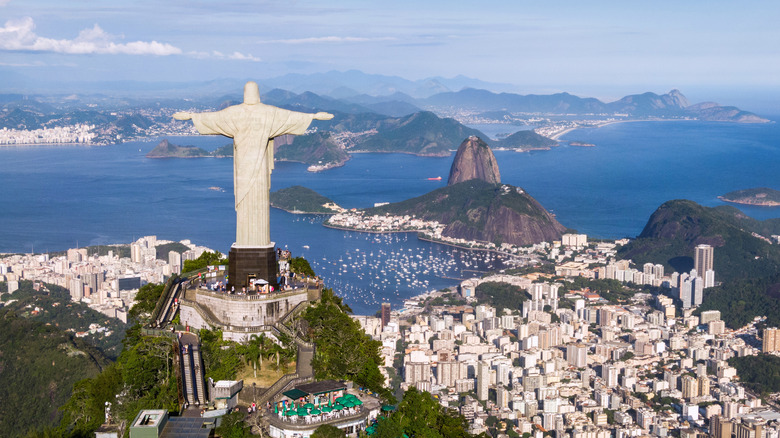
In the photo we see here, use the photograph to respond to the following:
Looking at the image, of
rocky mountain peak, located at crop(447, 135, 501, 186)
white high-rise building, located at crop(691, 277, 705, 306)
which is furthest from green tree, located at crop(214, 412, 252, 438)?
rocky mountain peak, located at crop(447, 135, 501, 186)

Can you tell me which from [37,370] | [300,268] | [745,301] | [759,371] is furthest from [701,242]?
[300,268]

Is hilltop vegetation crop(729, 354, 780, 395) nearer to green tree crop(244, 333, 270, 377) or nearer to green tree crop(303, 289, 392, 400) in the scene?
green tree crop(303, 289, 392, 400)

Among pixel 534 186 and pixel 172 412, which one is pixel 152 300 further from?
pixel 534 186

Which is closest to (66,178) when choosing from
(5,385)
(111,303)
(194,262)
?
(111,303)

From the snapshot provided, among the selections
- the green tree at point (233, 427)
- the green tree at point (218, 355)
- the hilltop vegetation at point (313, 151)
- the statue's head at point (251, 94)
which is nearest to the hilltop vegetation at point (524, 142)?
the hilltop vegetation at point (313, 151)

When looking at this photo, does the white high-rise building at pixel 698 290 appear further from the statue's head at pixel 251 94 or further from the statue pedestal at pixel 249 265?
the statue's head at pixel 251 94
